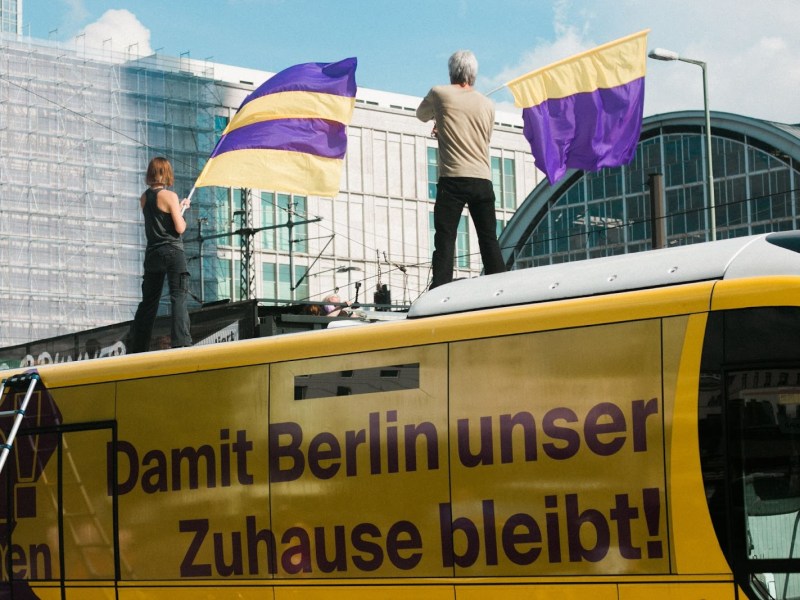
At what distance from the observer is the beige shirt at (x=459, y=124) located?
9.58 metres

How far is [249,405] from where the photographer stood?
8.20 meters

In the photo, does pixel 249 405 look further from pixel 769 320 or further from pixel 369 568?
pixel 769 320

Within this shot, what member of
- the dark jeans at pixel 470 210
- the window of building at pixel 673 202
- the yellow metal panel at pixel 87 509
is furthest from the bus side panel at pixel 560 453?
the window of building at pixel 673 202

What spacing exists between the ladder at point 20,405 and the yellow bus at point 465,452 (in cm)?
24

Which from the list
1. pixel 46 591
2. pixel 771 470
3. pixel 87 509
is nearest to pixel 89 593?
pixel 46 591

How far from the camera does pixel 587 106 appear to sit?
11180 mm

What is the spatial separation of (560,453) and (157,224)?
4.82m

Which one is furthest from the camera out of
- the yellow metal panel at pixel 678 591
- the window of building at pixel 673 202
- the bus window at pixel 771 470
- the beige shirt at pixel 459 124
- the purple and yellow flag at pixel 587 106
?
the window of building at pixel 673 202

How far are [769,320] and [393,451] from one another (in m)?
2.23

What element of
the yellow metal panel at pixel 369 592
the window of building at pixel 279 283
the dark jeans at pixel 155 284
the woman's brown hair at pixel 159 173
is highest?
the window of building at pixel 279 283

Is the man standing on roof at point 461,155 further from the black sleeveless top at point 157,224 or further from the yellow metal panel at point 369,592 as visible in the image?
the yellow metal panel at point 369,592

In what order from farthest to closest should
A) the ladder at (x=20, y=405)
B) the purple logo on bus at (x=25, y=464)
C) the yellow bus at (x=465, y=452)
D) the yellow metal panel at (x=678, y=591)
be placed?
the ladder at (x=20, y=405), the purple logo on bus at (x=25, y=464), the yellow bus at (x=465, y=452), the yellow metal panel at (x=678, y=591)

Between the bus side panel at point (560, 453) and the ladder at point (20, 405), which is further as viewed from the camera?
the ladder at point (20, 405)

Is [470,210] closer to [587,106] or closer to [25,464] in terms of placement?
[587,106]
